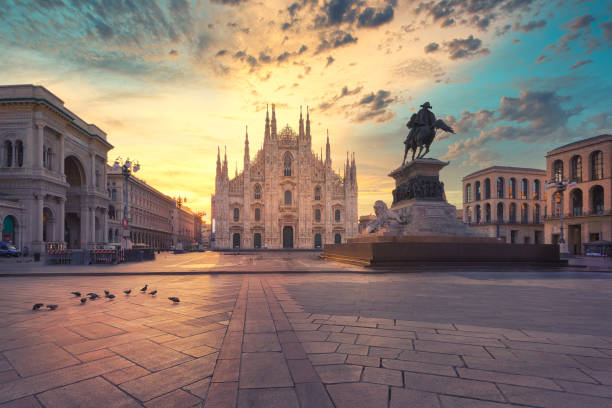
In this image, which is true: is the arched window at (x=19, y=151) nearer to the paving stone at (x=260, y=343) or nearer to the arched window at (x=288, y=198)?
the paving stone at (x=260, y=343)

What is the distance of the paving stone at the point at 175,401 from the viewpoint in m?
2.51

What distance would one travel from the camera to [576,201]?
43.1 meters

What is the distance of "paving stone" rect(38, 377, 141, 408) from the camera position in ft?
8.32

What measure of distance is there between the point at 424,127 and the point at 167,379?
16.5 metres

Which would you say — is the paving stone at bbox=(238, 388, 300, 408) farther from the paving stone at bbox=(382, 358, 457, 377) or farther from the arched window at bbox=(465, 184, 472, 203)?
the arched window at bbox=(465, 184, 472, 203)

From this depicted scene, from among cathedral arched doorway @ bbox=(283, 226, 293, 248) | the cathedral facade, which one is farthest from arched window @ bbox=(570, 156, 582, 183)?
cathedral arched doorway @ bbox=(283, 226, 293, 248)

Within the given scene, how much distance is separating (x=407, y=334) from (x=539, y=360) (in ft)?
4.48

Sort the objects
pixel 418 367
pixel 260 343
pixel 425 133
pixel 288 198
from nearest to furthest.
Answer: pixel 418 367 < pixel 260 343 < pixel 425 133 < pixel 288 198

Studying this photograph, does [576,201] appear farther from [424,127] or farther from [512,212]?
[424,127]

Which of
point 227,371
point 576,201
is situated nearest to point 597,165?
point 576,201

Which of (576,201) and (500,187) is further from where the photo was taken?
(500,187)

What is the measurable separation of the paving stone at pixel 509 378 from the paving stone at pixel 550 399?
0.36ft

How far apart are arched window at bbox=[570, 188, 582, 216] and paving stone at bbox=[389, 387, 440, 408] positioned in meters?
50.6

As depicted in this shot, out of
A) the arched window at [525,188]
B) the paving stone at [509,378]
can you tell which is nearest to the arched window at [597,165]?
the arched window at [525,188]
